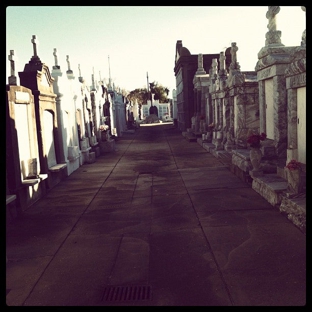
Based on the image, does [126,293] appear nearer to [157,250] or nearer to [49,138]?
[157,250]

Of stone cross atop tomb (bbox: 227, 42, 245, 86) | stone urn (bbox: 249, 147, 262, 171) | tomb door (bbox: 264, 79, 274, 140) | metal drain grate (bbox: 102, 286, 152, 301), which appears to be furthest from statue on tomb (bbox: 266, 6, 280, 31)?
metal drain grate (bbox: 102, 286, 152, 301)

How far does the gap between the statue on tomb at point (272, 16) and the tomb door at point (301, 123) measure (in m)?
2.74

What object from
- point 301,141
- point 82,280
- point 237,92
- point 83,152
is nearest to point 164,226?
point 82,280

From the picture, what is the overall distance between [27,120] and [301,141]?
6954 millimetres

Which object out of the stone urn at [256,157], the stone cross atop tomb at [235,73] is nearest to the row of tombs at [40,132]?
the stone urn at [256,157]

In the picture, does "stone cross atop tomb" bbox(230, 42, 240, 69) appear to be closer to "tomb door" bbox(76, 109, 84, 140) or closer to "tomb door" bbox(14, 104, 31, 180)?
"tomb door" bbox(76, 109, 84, 140)

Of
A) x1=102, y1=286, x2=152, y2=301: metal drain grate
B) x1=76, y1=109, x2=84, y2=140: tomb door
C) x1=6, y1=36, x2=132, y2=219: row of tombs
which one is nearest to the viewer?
x1=102, y1=286, x2=152, y2=301: metal drain grate

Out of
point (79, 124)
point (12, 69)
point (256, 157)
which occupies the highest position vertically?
point (12, 69)

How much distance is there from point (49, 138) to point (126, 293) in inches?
330

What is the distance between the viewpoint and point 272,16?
9.09 meters

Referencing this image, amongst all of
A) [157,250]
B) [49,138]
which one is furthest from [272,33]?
[49,138]

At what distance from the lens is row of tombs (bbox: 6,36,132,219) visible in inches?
326

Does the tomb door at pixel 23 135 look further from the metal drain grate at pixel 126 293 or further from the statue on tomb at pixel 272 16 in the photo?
the statue on tomb at pixel 272 16

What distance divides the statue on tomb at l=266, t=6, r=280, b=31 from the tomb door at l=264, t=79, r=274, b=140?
4.57ft
